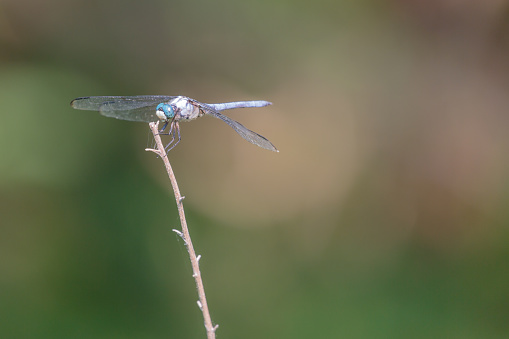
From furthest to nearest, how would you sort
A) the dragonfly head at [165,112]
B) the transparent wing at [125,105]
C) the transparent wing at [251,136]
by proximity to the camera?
the transparent wing at [125,105], the dragonfly head at [165,112], the transparent wing at [251,136]

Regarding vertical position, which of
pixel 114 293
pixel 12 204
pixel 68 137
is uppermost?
pixel 68 137

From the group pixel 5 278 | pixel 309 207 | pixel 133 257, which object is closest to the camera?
pixel 5 278

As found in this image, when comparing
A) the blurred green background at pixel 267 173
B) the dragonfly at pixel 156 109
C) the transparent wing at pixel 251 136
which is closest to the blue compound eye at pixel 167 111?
the dragonfly at pixel 156 109

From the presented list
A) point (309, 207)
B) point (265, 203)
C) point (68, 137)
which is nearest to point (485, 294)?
point (309, 207)

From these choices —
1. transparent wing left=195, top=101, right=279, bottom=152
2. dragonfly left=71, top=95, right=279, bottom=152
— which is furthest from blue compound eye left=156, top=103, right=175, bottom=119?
transparent wing left=195, top=101, right=279, bottom=152

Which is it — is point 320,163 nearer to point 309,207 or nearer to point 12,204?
point 309,207

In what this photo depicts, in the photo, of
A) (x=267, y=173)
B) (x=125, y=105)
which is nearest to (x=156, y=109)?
(x=125, y=105)

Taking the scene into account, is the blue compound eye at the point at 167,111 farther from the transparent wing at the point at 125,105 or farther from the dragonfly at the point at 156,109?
the transparent wing at the point at 125,105
